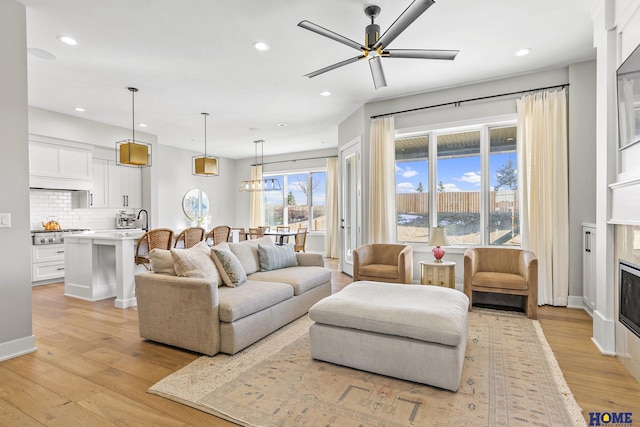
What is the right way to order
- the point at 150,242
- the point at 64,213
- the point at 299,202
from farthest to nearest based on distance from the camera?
the point at 299,202 < the point at 64,213 < the point at 150,242

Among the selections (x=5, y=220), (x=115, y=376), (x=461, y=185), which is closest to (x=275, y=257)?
(x=115, y=376)

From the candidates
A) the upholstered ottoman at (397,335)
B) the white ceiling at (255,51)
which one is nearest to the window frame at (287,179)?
the white ceiling at (255,51)

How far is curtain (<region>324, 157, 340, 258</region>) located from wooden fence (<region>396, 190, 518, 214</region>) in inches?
129

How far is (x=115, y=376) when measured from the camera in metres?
2.36

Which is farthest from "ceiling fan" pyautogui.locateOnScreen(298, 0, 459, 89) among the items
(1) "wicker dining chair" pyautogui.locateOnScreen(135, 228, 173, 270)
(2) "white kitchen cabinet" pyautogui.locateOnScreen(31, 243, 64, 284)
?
(2) "white kitchen cabinet" pyautogui.locateOnScreen(31, 243, 64, 284)

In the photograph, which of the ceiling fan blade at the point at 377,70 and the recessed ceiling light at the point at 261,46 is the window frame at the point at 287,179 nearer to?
the recessed ceiling light at the point at 261,46

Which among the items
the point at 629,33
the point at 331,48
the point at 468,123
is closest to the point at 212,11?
the point at 331,48

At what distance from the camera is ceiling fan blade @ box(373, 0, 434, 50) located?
213 cm

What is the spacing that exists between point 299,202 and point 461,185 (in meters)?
5.28

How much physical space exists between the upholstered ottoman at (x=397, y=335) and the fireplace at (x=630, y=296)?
110cm

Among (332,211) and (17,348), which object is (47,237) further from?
(332,211)

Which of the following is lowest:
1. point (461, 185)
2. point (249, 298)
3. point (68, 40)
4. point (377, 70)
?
point (249, 298)

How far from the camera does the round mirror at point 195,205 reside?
8.70 m

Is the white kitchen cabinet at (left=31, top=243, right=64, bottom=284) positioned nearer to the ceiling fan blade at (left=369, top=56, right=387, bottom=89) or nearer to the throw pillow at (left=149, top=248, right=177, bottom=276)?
the throw pillow at (left=149, top=248, right=177, bottom=276)
